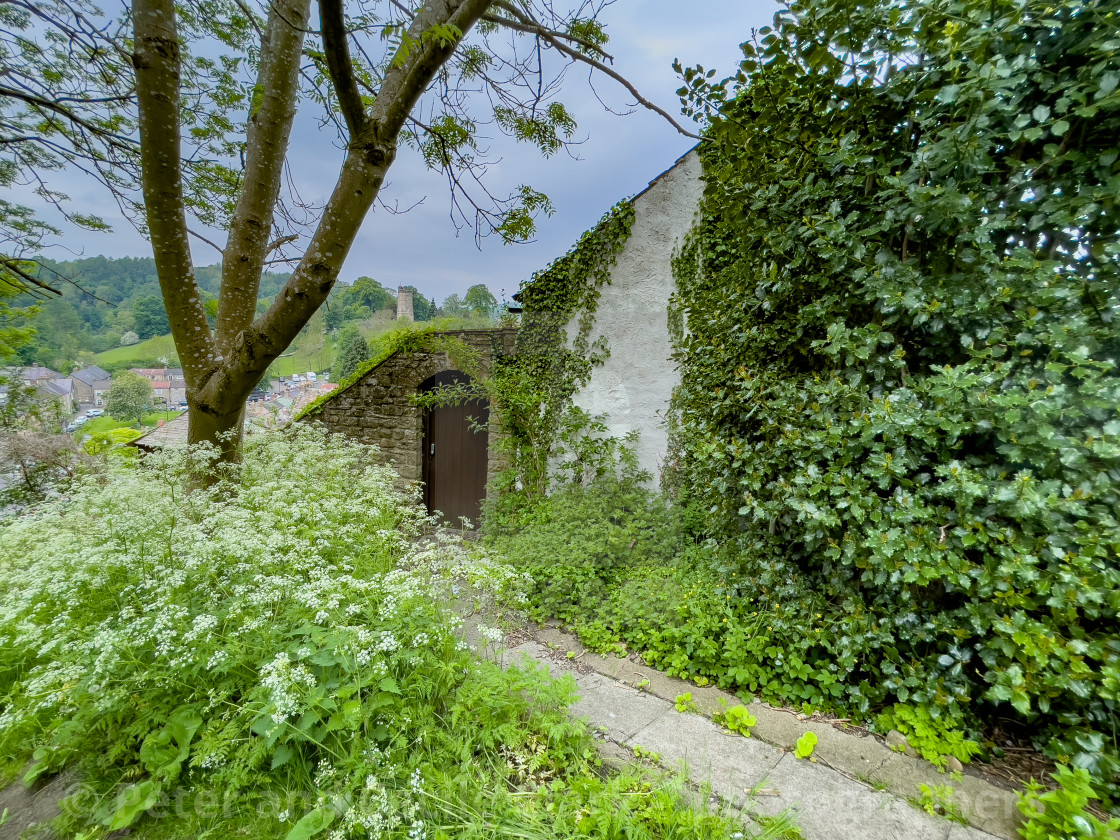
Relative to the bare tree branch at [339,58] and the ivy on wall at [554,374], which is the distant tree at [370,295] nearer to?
the ivy on wall at [554,374]

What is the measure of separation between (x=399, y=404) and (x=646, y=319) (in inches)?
149

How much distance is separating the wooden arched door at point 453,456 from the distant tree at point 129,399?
7.40 m

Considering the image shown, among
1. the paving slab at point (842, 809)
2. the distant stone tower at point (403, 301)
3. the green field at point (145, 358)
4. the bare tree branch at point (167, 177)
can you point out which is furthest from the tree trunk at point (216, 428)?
the distant stone tower at point (403, 301)

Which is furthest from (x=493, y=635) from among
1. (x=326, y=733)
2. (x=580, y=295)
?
(x=580, y=295)

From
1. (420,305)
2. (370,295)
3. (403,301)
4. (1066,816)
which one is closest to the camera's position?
(1066,816)

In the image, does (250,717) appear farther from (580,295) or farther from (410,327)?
(410,327)

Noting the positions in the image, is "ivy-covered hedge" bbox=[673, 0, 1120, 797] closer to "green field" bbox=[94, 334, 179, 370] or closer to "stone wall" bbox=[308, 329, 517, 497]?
"stone wall" bbox=[308, 329, 517, 497]

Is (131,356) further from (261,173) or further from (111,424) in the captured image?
(261,173)

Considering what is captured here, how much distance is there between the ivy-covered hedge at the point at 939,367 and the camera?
1.60 meters

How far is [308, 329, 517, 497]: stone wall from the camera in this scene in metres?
5.75

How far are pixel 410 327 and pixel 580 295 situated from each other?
2620 millimetres

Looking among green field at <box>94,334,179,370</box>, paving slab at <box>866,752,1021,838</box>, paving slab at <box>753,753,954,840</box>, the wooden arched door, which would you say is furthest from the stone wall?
green field at <box>94,334,179,370</box>

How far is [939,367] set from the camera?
1.82 m

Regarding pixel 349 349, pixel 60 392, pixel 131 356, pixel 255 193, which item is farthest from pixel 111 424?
pixel 255 193
